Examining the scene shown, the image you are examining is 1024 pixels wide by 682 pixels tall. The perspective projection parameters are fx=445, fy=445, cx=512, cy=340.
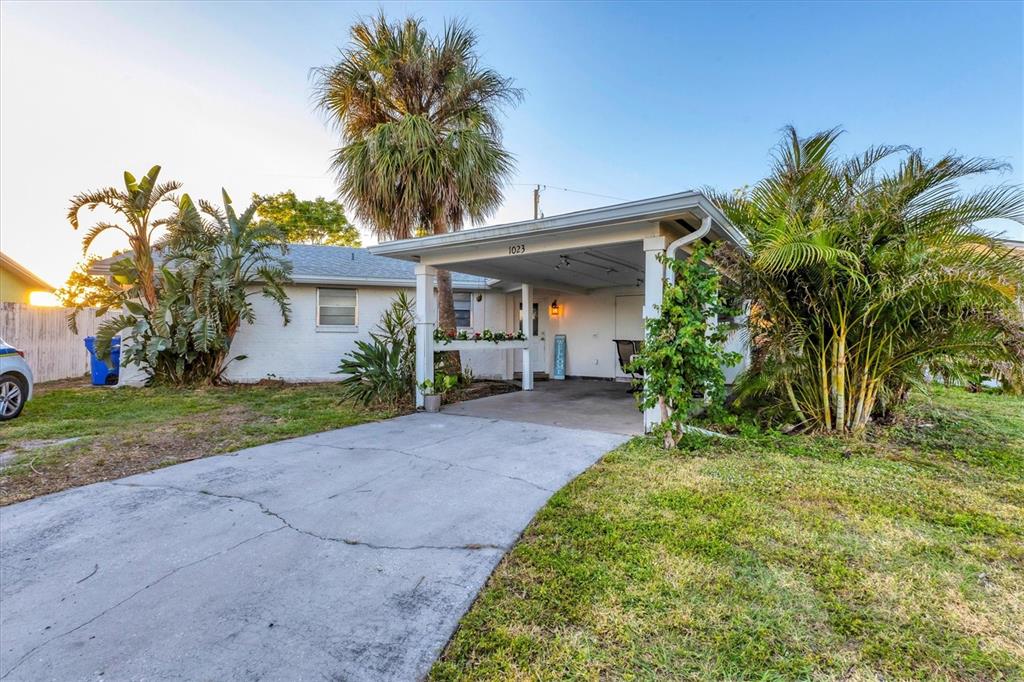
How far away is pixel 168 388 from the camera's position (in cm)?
902

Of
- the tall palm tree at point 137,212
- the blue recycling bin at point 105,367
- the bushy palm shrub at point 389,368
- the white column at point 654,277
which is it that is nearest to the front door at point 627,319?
the bushy palm shrub at point 389,368

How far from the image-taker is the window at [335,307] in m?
10.8

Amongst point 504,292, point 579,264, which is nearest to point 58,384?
point 504,292

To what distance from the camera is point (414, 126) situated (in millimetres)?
8148

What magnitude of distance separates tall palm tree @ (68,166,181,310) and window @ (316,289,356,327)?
3150 millimetres

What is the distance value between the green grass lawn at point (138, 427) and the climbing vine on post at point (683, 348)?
12.7 feet

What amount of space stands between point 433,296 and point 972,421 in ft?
24.8

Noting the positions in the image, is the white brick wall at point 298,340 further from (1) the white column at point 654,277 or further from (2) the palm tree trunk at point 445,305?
(1) the white column at point 654,277

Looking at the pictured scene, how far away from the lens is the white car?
596 cm

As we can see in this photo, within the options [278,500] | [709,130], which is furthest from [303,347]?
[709,130]

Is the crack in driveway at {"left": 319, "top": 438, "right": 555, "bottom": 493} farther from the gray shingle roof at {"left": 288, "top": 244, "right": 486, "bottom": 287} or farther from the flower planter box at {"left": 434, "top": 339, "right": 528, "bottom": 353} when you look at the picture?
the gray shingle roof at {"left": 288, "top": 244, "right": 486, "bottom": 287}

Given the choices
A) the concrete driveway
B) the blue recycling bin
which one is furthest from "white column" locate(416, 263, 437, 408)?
the blue recycling bin

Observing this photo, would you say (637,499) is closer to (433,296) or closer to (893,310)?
(893,310)

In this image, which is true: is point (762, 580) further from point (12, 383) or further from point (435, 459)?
point (12, 383)
